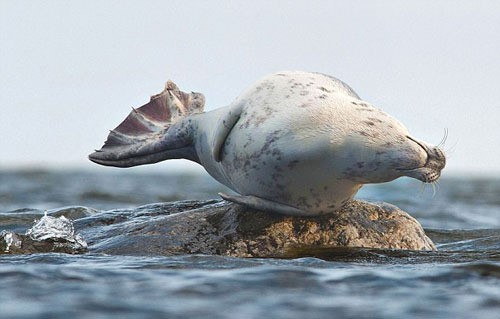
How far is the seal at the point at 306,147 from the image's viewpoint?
5945 mm

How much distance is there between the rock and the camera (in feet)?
20.4

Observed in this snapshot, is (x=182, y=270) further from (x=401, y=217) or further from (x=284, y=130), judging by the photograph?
(x=401, y=217)

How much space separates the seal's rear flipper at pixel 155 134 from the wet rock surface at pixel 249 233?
62cm

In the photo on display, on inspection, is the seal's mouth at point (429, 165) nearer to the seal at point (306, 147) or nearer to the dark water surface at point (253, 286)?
the seal at point (306, 147)

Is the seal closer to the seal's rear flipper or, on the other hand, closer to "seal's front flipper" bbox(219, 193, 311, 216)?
"seal's front flipper" bbox(219, 193, 311, 216)

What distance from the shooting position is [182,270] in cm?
511

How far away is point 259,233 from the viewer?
634cm

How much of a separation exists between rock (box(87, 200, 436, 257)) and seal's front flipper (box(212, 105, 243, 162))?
46 cm

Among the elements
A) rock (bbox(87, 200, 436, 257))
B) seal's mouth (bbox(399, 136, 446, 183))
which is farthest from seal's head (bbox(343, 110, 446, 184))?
rock (bbox(87, 200, 436, 257))

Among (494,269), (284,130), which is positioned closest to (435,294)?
(494,269)

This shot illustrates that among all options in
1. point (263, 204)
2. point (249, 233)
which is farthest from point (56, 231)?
point (263, 204)

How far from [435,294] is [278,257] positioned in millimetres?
1701

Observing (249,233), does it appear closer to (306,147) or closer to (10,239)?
(306,147)

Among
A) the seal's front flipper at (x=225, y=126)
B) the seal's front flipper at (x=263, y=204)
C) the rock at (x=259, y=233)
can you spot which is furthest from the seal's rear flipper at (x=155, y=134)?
the seal's front flipper at (x=263, y=204)
